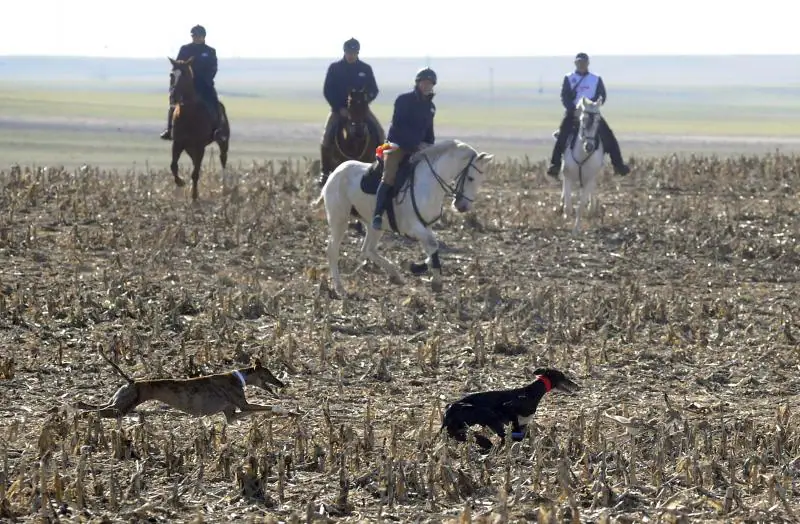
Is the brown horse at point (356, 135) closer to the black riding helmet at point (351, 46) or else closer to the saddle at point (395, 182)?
the black riding helmet at point (351, 46)

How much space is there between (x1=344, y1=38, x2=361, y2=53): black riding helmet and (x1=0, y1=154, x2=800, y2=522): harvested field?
95.7 inches

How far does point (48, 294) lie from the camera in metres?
14.7

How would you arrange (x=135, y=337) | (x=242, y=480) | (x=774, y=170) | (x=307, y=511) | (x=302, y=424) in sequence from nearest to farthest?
(x=307, y=511) → (x=242, y=480) → (x=302, y=424) → (x=135, y=337) → (x=774, y=170)

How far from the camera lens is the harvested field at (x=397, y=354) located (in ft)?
28.0

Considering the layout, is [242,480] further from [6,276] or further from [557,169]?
[557,169]

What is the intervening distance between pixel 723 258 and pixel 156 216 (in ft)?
25.6

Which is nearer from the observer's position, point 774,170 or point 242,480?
point 242,480

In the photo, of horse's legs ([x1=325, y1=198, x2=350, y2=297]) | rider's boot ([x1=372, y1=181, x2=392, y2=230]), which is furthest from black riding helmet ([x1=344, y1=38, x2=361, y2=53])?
rider's boot ([x1=372, y1=181, x2=392, y2=230])

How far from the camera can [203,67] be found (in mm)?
23734

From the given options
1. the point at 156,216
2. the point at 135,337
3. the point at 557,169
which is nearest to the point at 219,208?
the point at 156,216

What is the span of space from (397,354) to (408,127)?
14.1 ft

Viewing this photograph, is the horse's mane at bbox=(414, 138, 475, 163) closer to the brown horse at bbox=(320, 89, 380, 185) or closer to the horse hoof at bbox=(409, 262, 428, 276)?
the horse hoof at bbox=(409, 262, 428, 276)

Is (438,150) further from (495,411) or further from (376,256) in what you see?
(495,411)

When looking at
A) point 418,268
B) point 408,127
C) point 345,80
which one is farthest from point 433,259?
point 345,80
